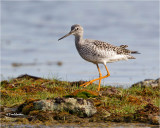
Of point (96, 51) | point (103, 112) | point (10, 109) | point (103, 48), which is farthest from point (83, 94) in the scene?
point (103, 48)

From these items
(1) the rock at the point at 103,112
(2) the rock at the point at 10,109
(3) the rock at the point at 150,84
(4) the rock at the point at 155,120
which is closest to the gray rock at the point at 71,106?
(1) the rock at the point at 103,112

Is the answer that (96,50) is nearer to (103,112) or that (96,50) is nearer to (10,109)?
(103,112)

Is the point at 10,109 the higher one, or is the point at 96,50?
the point at 96,50

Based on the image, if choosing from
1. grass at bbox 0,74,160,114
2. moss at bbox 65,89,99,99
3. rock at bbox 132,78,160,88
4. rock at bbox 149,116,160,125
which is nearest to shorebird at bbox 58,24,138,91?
grass at bbox 0,74,160,114

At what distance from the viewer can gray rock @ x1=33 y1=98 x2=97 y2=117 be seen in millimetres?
7711

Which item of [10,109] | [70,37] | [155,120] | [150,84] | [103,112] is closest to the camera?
[155,120]

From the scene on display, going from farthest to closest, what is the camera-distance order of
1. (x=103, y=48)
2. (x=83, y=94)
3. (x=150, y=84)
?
(x=150, y=84), (x=103, y=48), (x=83, y=94)

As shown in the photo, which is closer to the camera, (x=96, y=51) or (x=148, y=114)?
(x=148, y=114)

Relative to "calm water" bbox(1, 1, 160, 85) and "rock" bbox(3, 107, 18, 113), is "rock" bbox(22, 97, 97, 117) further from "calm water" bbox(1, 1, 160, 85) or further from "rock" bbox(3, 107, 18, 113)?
"calm water" bbox(1, 1, 160, 85)

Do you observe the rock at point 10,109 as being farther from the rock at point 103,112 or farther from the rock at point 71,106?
the rock at point 103,112

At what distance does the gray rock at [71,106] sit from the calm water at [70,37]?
3405 millimetres

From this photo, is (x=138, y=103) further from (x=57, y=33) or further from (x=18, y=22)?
(x=18, y=22)

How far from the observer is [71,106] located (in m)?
7.75

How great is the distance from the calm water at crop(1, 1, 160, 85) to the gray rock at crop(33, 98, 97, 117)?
341 centimetres
